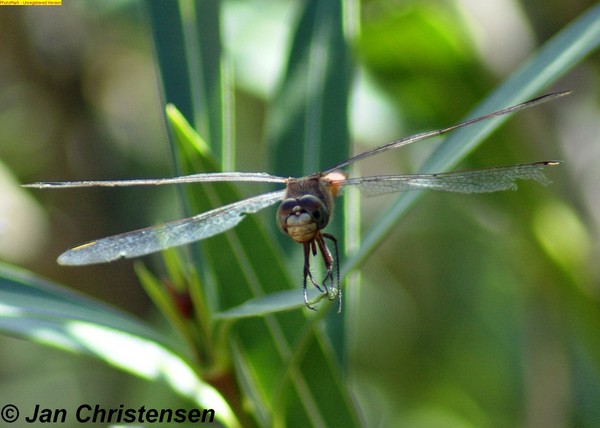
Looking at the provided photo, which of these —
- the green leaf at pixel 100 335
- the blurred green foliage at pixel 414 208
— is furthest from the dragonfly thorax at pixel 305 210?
the blurred green foliage at pixel 414 208

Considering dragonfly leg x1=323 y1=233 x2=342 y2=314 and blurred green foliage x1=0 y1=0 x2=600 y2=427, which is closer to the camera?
dragonfly leg x1=323 y1=233 x2=342 y2=314

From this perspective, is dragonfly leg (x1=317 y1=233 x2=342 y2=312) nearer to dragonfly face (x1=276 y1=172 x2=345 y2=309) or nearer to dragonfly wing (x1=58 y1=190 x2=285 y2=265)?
dragonfly face (x1=276 y1=172 x2=345 y2=309)

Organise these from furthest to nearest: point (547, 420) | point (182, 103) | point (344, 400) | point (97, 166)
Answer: point (97, 166), point (547, 420), point (182, 103), point (344, 400)

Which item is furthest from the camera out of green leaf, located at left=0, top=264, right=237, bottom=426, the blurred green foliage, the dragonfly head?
the blurred green foliage

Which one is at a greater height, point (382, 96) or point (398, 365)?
point (382, 96)

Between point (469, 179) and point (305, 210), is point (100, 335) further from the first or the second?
point (469, 179)

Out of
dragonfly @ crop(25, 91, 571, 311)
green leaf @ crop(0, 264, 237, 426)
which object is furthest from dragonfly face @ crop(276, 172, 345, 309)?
green leaf @ crop(0, 264, 237, 426)

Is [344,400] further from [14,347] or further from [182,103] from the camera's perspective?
[14,347]

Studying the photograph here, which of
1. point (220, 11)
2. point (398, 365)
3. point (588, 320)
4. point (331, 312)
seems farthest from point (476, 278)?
point (220, 11)
